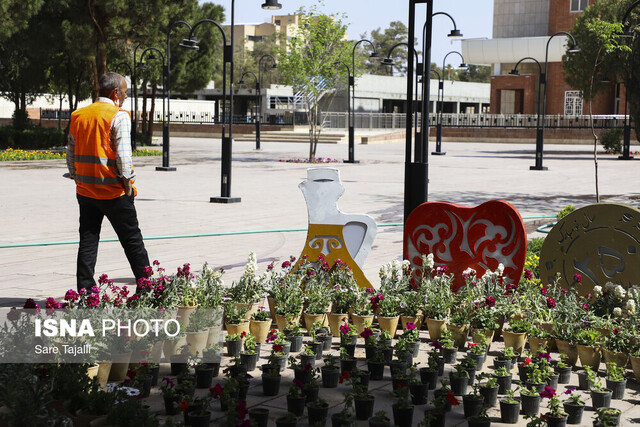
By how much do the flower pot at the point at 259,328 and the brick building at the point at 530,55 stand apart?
59.1 metres

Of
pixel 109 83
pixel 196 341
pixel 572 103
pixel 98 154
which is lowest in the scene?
pixel 196 341

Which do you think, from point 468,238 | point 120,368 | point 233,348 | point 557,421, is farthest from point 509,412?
point 468,238

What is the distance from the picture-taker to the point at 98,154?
645cm

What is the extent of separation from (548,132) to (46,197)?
42.1 meters

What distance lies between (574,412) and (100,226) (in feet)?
12.6

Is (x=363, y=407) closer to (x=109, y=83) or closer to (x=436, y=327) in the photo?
(x=436, y=327)

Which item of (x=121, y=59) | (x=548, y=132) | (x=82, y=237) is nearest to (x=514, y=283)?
(x=82, y=237)

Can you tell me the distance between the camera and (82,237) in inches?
260

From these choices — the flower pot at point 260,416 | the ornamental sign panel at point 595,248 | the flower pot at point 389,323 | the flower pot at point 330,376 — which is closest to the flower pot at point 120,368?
the flower pot at point 260,416

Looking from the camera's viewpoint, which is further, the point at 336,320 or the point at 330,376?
the point at 336,320

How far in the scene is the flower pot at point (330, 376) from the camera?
16.3 ft

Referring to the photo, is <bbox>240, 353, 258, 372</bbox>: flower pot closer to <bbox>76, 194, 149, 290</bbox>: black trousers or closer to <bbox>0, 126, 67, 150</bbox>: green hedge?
<bbox>76, 194, 149, 290</bbox>: black trousers

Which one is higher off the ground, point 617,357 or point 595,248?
point 595,248

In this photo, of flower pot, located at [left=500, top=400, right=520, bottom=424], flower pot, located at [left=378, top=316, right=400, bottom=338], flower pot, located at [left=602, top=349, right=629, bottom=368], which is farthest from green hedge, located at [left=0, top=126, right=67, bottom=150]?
flower pot, located at [left=500, top=400, right=520, bottom=424]
